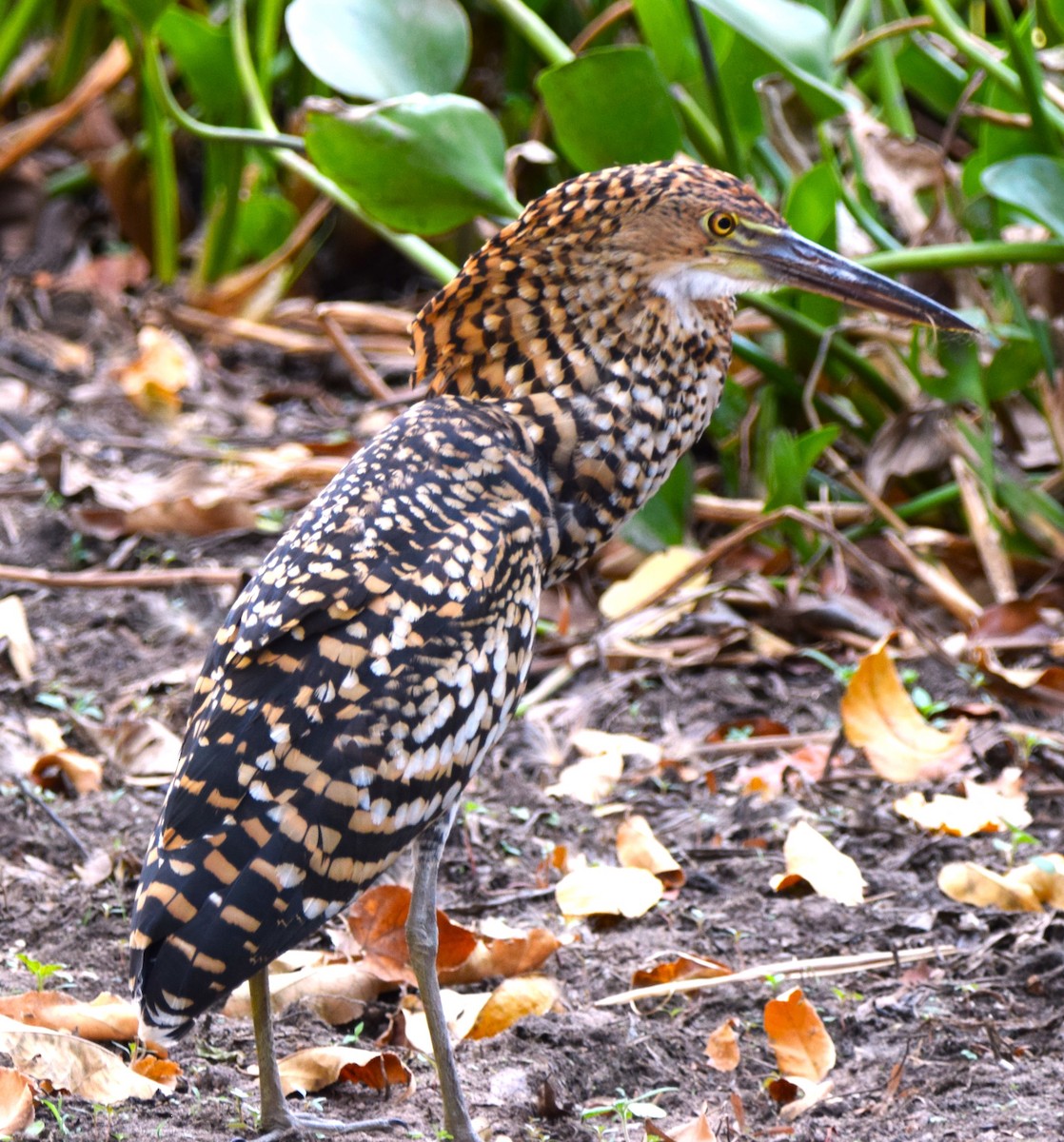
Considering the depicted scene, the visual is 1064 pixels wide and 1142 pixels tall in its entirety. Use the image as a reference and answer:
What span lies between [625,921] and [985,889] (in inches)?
29.1

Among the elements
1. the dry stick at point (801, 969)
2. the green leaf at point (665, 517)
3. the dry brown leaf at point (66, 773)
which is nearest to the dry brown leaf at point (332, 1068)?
the dry stick at point (801, 969)

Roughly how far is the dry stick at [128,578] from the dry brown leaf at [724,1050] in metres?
2.09

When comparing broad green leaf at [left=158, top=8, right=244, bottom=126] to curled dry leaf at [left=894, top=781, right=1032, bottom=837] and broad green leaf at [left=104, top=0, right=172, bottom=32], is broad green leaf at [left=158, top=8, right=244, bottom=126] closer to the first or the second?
broad green leaf at [left=104, top=0, right=172, bottom=32]

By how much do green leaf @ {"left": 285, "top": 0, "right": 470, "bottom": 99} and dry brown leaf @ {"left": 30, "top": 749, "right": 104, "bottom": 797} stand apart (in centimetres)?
179

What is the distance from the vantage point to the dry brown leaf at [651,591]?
431 cm

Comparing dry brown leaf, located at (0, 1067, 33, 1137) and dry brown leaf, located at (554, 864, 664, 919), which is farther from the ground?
dry brown leaf, located at (0, 1067, 33, 1137)

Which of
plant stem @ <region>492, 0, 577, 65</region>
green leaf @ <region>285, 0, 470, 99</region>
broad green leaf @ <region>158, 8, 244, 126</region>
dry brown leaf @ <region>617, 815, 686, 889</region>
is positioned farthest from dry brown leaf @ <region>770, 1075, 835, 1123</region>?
broad green leaf @ <region>158, 8, 244, 126</region>

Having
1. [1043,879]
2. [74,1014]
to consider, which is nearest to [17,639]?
[74,1014]

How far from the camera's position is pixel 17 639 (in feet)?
13.6

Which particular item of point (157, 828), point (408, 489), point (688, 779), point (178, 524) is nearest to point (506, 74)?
point (178, 524)

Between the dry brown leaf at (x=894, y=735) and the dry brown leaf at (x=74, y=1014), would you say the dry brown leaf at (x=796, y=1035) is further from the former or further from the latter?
the dry brown leaf at (x=74, y=1014)

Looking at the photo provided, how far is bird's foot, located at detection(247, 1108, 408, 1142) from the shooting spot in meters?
2.49

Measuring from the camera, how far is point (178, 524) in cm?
479

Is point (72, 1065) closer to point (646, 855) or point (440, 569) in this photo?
point (440, 569)
